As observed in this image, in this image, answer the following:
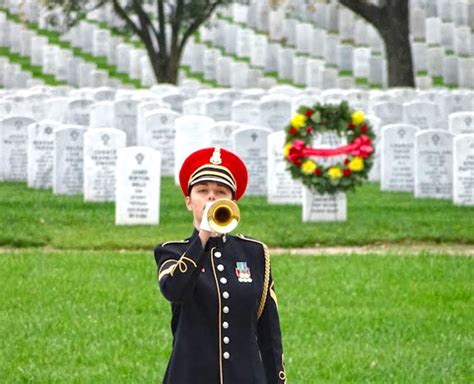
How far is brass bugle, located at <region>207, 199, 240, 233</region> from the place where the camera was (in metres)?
5.68

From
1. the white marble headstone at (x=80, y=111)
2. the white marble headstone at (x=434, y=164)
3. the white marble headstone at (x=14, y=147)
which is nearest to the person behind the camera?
the white marble headstone at (x=434, y=164)

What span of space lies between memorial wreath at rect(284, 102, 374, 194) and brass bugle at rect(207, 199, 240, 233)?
11878mm

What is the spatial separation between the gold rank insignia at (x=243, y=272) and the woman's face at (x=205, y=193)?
11.5 inches

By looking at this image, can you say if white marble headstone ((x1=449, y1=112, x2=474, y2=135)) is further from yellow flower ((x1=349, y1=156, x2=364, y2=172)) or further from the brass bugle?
the brass bugle

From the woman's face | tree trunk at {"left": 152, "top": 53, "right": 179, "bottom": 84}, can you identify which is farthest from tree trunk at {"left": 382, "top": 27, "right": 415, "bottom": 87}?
the woman's face

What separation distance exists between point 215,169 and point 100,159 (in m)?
13.1

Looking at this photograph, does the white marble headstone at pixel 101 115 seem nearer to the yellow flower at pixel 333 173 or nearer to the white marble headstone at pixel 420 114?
the white marble headstone at pixel 420 114

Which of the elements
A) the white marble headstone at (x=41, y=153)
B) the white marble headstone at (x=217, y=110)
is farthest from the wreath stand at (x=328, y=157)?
the white marble headstone at (x=217, y=110)

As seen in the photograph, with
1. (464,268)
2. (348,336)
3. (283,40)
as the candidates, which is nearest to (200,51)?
(283,40)

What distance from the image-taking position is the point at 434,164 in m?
19.9

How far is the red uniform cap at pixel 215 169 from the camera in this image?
6.14m

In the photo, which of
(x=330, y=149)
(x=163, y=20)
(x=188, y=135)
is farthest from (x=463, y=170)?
(x=163, y=20)

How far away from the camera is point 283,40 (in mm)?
45219

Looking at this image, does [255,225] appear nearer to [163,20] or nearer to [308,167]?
[308,167]
